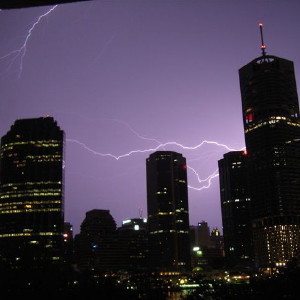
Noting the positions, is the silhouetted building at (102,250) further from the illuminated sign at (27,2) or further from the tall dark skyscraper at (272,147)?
the illuminated sign at (27,2)

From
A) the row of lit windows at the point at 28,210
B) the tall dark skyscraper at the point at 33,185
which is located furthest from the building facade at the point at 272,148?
the row of lit windows at the point at 28,210

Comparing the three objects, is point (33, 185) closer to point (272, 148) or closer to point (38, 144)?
point (38, 144)

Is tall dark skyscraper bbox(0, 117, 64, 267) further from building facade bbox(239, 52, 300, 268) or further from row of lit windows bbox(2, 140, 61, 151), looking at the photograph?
building facade bbox(239, 52, 300, 268)

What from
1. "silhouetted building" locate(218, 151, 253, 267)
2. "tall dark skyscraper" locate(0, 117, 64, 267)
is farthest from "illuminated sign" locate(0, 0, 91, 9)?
"silhouetted building" locate(218, 151, 253, 267)

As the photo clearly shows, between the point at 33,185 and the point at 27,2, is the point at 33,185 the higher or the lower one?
the higher one

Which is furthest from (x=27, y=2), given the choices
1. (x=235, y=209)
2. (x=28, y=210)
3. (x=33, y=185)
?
(x=235, y=209)

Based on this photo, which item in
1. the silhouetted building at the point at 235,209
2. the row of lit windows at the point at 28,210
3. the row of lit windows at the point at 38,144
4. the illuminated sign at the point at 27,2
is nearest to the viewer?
the illuminated sign at the point at 27,2

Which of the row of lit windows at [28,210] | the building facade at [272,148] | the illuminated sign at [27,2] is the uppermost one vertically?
the building facade at [272,148]
